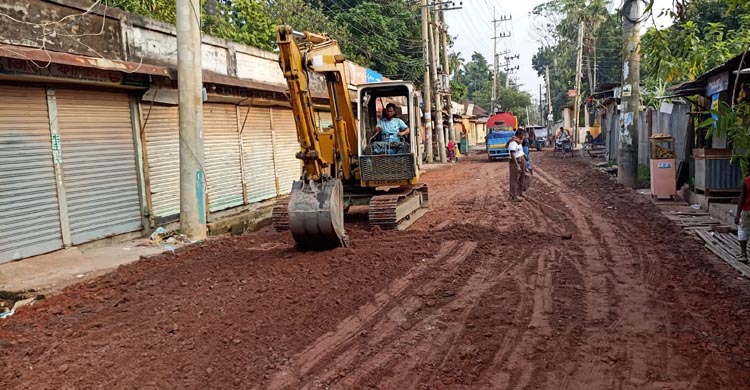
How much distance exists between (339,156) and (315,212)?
273cm

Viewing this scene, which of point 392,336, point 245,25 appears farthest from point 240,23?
point 392,336

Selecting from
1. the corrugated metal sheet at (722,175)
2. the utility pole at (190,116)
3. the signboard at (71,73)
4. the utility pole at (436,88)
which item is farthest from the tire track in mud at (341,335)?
the utility pole at (436,88)

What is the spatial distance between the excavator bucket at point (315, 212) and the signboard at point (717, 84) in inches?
328

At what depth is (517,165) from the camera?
14375 mm

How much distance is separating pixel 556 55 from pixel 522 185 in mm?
61545

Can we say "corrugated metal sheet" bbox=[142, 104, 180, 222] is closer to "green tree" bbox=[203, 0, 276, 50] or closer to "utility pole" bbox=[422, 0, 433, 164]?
"green tree" bbox=[203, 0, 276, 50]

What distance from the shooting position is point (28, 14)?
8453 millimetres

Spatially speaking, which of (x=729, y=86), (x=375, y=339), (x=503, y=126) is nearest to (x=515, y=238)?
(x=375, y=339)

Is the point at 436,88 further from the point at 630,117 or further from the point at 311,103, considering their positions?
the point at 311,103

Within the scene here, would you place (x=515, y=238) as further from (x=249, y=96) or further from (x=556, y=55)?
(x=556, y=55)

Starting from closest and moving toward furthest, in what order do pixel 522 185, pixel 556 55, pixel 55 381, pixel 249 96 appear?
pixel 55 381 → pixel 249 96 → pixel 522 185 → pixel 556 55

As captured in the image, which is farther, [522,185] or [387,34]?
[387,34]

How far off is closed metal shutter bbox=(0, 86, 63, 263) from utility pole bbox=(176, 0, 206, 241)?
2.07m

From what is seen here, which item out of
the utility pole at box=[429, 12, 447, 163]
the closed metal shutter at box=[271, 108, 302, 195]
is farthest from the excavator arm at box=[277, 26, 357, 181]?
the utility pole at box=[429, 12, 447, 163]
